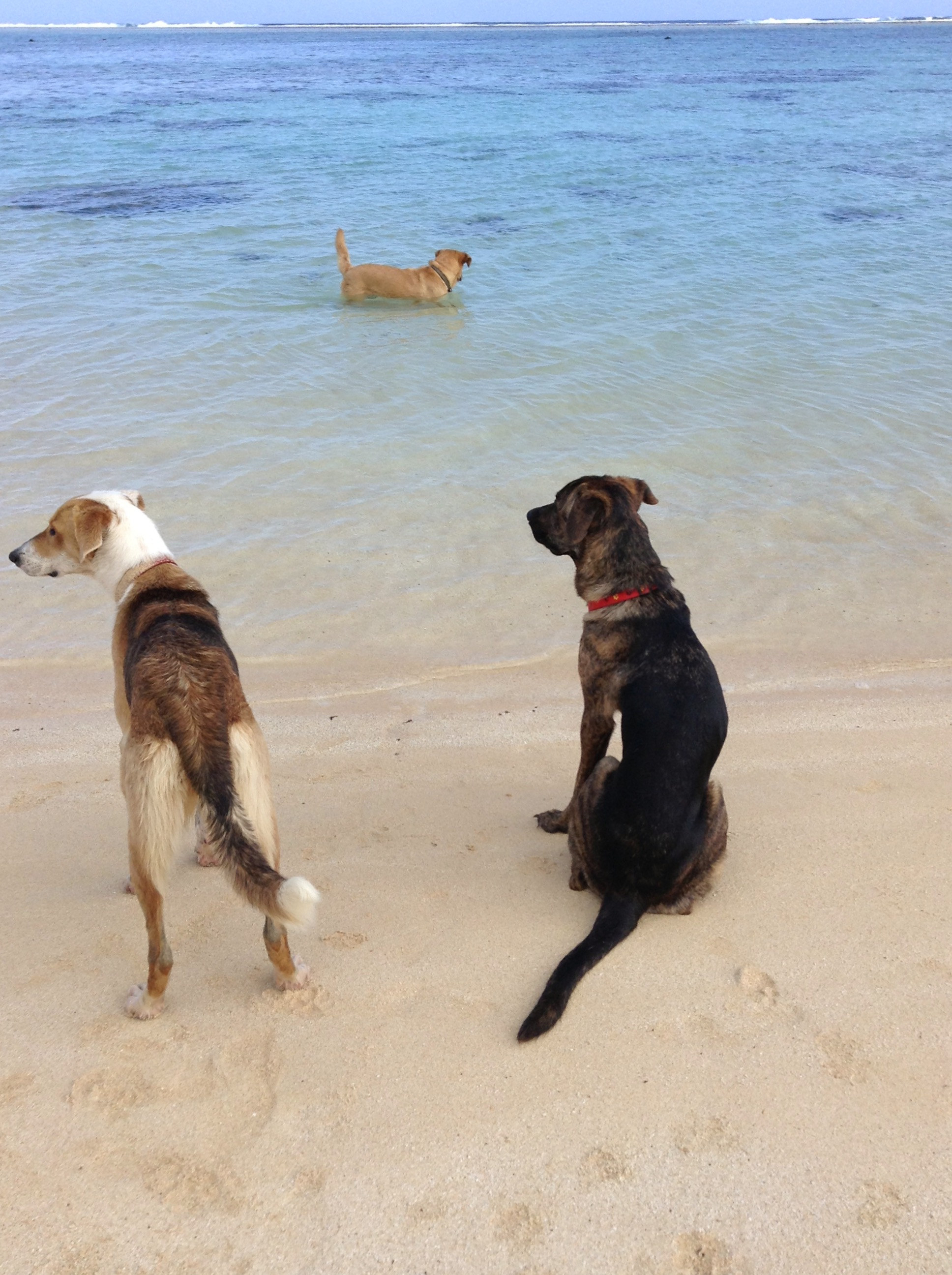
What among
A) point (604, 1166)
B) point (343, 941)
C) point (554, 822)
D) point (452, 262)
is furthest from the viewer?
point (452, 262)

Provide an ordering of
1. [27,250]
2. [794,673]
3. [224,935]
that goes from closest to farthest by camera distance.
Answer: [224,935] < [794,673] < [27,250]

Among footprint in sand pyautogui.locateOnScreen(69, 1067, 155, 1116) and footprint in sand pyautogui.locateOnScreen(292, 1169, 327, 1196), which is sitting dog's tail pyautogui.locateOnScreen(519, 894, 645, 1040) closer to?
footprint in sand pyautogui.locateOnScreen(292, 1169, 327, 1196)

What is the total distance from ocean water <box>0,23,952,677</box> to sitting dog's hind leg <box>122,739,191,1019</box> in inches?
112

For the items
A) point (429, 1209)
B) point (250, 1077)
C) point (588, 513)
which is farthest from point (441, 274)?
point (429, 1209)

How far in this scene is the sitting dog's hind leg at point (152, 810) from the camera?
3029mm

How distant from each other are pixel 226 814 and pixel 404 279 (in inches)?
460

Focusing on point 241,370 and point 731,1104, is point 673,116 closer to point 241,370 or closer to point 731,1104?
point 241,370

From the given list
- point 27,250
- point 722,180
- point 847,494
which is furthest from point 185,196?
point 847,494

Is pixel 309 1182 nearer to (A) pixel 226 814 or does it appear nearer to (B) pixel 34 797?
A: (A) pixel 226 814

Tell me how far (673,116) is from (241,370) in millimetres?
27637

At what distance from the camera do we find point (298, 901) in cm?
279

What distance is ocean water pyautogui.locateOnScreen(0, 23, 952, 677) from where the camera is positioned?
21.7ft

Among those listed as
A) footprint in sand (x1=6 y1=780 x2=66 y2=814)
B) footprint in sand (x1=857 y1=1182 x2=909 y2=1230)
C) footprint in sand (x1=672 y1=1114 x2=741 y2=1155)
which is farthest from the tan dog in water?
footprint in sand (x1=857 y1=1182 x2=909 y2=1230)

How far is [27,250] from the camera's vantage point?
15383 millimetres
